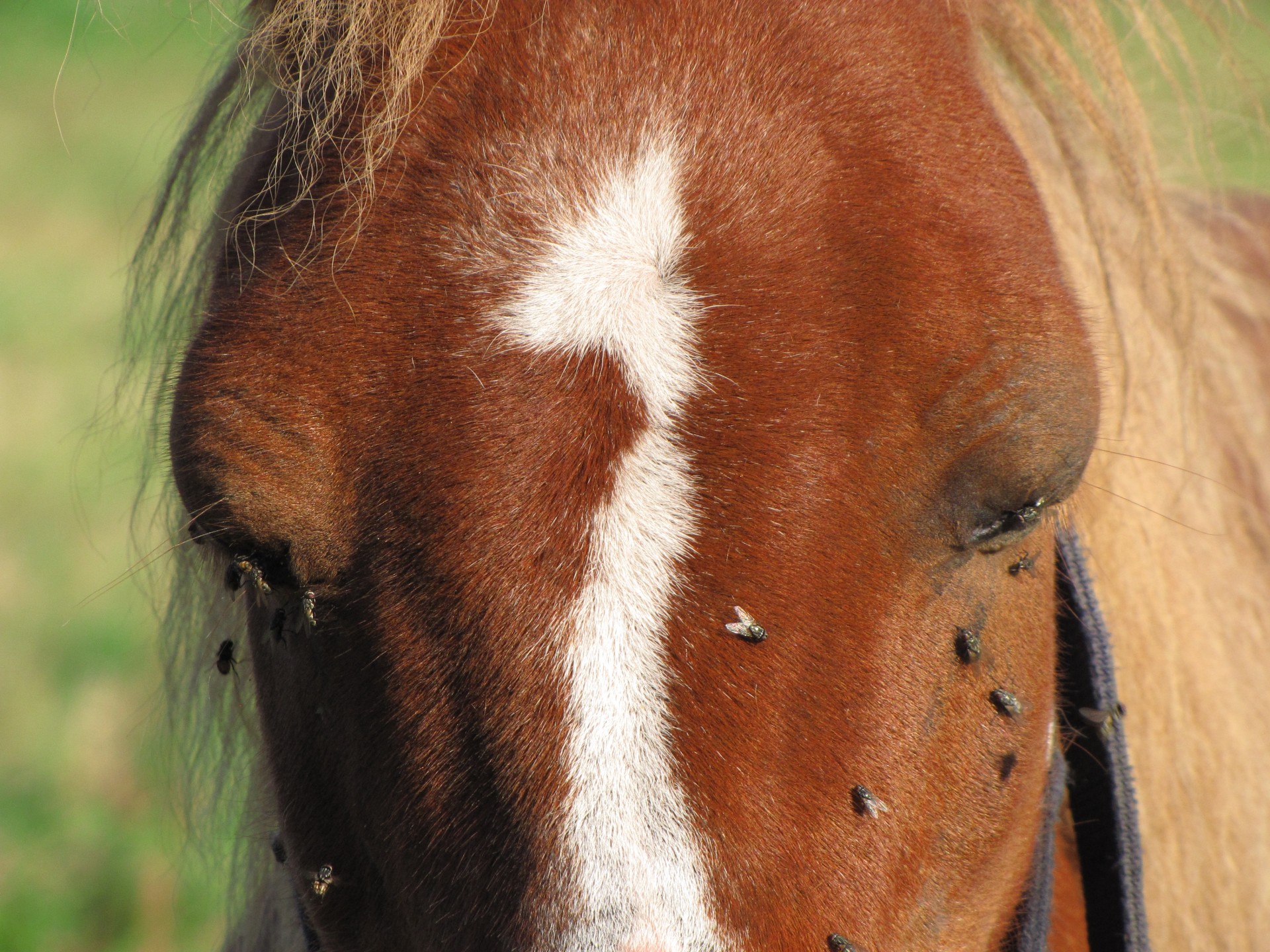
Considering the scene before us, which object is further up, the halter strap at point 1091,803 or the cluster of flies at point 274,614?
the cluster of flies at point 274,614

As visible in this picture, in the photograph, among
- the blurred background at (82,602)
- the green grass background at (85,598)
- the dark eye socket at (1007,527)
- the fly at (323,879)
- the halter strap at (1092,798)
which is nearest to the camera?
the dark eye socket at (1007,527)

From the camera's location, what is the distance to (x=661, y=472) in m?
1.12

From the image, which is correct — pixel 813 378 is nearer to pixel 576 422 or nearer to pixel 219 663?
pixel 576 422

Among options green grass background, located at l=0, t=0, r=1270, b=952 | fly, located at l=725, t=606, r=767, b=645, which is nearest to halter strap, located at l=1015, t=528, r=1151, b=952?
fly, located at l=725, t=606, r=767, b=645

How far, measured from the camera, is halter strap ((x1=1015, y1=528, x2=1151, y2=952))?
1469 millimetres

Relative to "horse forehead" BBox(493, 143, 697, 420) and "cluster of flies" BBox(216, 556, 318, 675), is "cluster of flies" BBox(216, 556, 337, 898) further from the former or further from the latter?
"horse forehead" BBox(493, 143, 697, 420)

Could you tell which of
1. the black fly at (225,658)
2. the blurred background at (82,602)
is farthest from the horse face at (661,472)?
the blurred background at (82,602)

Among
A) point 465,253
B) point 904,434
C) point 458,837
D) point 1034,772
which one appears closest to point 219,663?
point 458,837

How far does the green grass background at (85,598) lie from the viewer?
2.07 metres

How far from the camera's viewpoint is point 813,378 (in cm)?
115

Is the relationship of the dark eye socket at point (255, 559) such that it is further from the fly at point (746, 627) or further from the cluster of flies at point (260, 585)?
the fly at point (746, 627)

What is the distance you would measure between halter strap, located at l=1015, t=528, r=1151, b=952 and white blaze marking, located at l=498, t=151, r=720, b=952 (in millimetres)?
611

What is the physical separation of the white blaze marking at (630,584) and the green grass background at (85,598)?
65cm

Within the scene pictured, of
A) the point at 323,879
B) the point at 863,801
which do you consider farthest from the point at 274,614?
the point at 863,801
